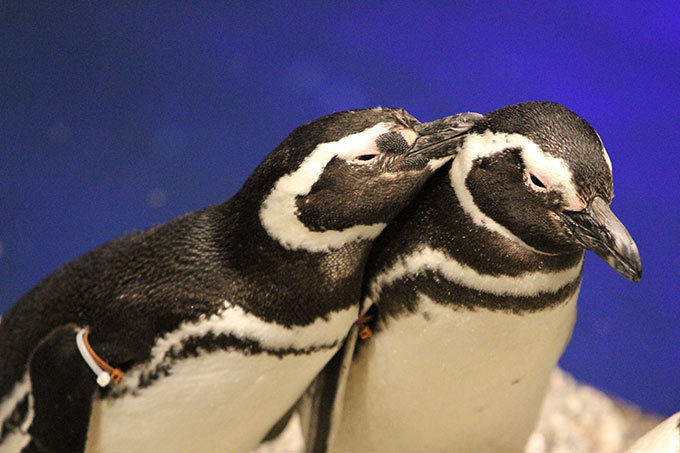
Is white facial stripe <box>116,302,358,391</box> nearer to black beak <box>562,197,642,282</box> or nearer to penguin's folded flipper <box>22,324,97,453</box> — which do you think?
penguin's folded flipper <box>22,324,97,453</box>

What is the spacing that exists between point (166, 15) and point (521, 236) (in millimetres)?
1516

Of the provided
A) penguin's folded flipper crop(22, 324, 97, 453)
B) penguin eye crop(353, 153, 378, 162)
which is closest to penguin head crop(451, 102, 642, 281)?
penguin eye crop(353, 153, 378, 162)

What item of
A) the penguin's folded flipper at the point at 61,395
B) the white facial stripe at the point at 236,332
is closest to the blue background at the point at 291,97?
the white facial stripe at the point at 236,332

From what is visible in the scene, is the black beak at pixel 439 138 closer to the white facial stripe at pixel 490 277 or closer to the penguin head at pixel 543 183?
the penguin head at pixel 543 183

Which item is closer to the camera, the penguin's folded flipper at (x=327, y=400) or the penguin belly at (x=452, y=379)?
the penguin belly at (x=452, y=379)

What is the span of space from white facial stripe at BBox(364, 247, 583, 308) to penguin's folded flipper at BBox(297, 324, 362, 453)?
8.2 inches

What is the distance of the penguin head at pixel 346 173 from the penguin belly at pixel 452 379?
202 millimetres

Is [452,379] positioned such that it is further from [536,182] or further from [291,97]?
[291,97]

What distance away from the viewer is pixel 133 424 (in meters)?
1.15

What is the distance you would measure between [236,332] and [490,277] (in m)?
0.43

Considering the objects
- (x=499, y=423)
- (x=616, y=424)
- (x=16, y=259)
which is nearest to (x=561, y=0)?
(x=499, y=423)

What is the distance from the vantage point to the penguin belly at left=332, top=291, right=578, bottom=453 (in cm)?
116

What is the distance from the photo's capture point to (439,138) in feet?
3.58

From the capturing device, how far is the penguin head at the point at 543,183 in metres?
0.94
